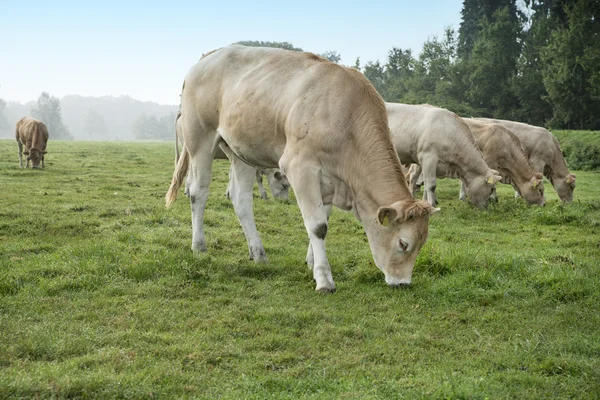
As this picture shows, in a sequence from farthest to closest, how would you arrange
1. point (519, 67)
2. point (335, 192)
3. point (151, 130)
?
point (151, 130)
point (519, 67)
point (335, 192)

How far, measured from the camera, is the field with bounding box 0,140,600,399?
3883 millimetres

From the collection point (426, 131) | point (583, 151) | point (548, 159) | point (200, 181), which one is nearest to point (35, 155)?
point (426, 131)

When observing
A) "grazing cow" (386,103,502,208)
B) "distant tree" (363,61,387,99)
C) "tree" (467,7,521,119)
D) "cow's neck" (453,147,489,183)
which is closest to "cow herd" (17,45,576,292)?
"grazing cow" (386,103,502,208)

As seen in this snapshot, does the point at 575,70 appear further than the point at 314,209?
Yes

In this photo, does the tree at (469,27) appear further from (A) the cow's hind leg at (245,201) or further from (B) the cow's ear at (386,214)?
(B) the cow's ear at (386,214)

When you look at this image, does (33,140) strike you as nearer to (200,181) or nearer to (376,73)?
(200,181)

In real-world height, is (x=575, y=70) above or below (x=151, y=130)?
above

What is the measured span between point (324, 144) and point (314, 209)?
700mm

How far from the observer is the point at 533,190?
13.6 meters

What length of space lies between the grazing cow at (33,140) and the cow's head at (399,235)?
17.5m

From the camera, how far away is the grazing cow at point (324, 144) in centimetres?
593

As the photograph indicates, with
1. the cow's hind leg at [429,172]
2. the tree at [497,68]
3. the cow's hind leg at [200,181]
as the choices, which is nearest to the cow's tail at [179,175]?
the cow's hind leg at [200,181]

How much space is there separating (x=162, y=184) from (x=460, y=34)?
61.2 meters

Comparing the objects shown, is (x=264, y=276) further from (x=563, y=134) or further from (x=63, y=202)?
(x=563, y=134)
